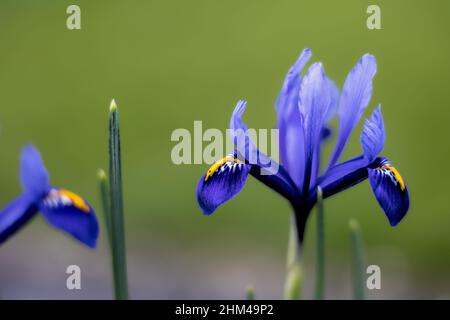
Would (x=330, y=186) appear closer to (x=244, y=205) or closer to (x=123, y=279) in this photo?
(x=123, y=279)

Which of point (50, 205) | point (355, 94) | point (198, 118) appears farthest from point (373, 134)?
point (198, 118)

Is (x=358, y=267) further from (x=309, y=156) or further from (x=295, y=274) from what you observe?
(x=309, y=156)

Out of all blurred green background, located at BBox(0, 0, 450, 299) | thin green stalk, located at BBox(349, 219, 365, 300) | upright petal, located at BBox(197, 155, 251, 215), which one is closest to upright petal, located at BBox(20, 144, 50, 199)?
upright petal, located at BBox(197, 155, 251, 215)

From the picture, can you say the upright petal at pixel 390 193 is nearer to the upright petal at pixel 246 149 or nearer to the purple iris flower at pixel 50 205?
the upright petal at pixel 246 149

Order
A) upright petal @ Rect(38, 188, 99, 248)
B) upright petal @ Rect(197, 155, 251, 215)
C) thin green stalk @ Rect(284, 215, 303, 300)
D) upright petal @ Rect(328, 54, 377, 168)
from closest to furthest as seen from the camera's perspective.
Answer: upright petal @ Rect(38, 188, 99, 248)
upright petal @ Rect(197, 155, 251, 215)
upright petal @ Rect(328, 54, 377, 168)
thin green stalk @ Rect(284, 215, 303, 300)

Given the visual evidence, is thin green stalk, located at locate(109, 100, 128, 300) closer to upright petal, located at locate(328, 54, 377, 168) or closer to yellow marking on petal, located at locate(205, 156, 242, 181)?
yellow marking on petal, located at locate(205, 156, 242, 181)
